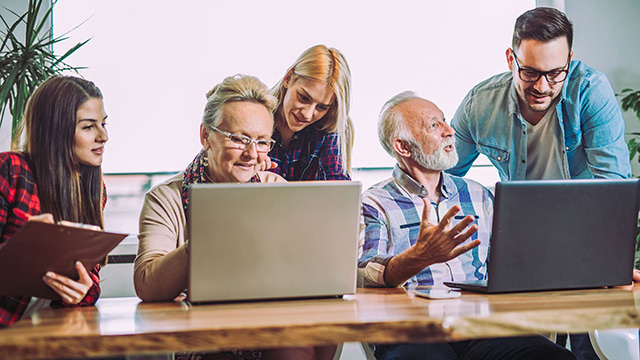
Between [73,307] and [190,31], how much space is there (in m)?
2.45

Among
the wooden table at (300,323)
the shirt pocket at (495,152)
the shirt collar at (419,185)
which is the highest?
the shirt pocket at (495,152)

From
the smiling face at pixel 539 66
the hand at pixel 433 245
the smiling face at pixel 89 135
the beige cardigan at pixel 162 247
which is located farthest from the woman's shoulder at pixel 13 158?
the smiling face at pixel 539 66

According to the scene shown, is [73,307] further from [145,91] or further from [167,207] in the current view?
[145,91]

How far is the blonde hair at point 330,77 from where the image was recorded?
246cm

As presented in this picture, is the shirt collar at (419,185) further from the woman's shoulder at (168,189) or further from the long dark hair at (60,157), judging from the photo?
the long dark hair at (60,157)

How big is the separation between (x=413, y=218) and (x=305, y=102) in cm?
65

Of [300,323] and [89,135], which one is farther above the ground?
[89,135]

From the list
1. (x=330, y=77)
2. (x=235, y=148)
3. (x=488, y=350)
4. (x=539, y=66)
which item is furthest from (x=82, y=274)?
(x=539, y=66)

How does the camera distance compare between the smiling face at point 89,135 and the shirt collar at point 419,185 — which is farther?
the shirt collar at point 419,185

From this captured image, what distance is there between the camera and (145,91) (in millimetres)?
3604

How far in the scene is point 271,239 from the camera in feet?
4.54

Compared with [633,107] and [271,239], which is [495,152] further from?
[271,239]

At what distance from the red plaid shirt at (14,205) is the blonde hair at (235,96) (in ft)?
1.97

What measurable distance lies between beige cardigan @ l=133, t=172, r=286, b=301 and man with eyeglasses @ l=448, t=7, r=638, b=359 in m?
1.35
